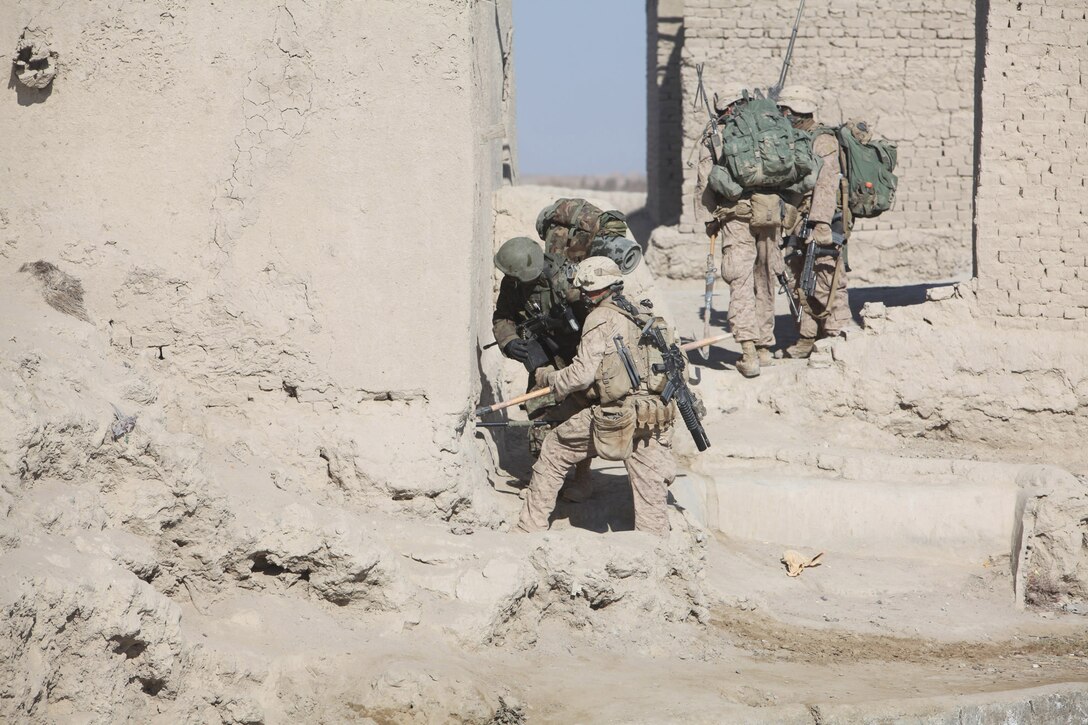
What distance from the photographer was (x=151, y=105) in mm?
6539

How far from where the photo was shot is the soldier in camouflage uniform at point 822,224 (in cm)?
965

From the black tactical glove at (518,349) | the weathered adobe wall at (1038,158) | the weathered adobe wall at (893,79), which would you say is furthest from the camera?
the weathered adobe wall at (893,79)

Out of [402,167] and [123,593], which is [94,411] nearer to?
[123,593]

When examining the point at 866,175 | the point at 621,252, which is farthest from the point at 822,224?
the point at 621,252

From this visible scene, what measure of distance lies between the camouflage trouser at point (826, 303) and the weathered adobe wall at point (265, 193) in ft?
12.7

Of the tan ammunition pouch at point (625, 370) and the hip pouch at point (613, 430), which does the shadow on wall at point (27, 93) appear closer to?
the tan ammunition pouch at point (625, 370)

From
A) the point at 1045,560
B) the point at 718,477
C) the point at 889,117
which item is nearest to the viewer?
the point at 1045,560

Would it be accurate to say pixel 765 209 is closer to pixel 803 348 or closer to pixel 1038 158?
pixel 803 348

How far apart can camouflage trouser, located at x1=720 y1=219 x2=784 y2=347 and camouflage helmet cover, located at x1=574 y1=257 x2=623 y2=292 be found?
2622 millimetres

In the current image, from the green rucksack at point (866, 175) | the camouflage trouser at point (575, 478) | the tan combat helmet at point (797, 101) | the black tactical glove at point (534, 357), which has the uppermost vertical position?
the tan combat helmet at point (797, 101)

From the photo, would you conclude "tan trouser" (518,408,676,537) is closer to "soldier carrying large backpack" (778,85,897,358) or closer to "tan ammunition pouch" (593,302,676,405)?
"tan ammunition pouch" (593,302,676,405)

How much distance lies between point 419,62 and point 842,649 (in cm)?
330

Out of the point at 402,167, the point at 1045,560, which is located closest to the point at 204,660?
the point at 402,167

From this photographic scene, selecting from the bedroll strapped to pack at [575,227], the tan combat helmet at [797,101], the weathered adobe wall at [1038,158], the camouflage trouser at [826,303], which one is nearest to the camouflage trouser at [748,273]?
the camouflage trouser at [826,303]
